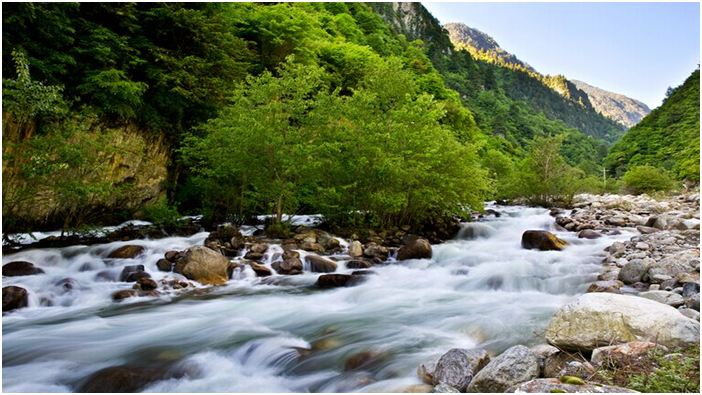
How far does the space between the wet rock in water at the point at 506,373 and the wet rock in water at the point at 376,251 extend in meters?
7.82

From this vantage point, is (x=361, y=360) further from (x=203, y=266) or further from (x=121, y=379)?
(x=203, y=266)

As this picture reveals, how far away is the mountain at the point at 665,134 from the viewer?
179 feet

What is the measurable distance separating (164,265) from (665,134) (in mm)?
74223

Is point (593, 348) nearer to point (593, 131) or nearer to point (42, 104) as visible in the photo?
point (42, 104)

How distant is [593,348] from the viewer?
377 centimetres

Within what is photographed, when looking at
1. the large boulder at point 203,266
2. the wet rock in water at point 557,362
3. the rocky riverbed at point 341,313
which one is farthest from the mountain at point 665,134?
the wet rock in water at point 557,362

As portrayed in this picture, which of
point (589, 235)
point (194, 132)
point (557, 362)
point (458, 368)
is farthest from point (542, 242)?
point (194, 132)

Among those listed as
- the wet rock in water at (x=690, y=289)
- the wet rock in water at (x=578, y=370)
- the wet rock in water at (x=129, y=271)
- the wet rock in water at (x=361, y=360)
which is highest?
the wet rock in water at (x=690, y=289)

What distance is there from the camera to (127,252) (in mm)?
9766

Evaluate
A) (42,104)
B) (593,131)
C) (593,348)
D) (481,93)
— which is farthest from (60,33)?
(593,131)

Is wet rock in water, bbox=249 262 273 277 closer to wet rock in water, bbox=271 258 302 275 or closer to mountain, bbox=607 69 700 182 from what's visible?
wet rock in water, bbox=271 258 302 275

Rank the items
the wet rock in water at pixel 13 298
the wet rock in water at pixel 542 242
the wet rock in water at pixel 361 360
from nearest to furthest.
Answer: the wet rock in water at pixel 361 360 < the wet rock in water at pixel 13 298 < the wet rock in water at pixel 542 242

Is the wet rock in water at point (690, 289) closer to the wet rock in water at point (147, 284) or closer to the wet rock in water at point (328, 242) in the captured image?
the wet rock in water at point (328, 242)

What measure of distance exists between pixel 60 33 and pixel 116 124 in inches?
116
